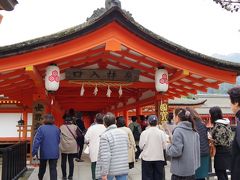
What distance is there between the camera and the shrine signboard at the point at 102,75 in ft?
31.5

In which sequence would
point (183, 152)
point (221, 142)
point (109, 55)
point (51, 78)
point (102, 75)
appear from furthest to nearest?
point (102, 75) → point (109, 55) → point (51, 78) → point (221, 142) → point (183, 152)

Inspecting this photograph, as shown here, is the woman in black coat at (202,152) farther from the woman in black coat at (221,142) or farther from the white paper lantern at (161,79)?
the white paper lantern at (161,79)

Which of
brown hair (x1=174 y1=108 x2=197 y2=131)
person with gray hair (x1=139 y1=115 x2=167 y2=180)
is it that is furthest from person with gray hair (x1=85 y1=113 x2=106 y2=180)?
brown hair (x1=174 y1=108 x2=197 y2=131)

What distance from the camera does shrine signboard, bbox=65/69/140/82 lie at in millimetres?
9602

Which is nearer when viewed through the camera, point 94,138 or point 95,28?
point 94,138

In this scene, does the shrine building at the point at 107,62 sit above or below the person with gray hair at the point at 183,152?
above

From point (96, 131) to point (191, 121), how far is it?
8.15 feet

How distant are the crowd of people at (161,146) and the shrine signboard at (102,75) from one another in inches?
81.6

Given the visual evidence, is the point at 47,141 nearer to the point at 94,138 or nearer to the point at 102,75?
the point at 94,138

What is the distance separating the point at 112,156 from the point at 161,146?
5.33ft

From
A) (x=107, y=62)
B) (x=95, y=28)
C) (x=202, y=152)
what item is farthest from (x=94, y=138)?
(x=107, y=62)

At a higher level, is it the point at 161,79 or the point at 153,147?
the point at 161,79

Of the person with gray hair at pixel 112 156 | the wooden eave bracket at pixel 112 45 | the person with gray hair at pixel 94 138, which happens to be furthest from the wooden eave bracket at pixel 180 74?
the person with gray hair at pixel 112 156

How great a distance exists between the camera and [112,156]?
489 centimetres
